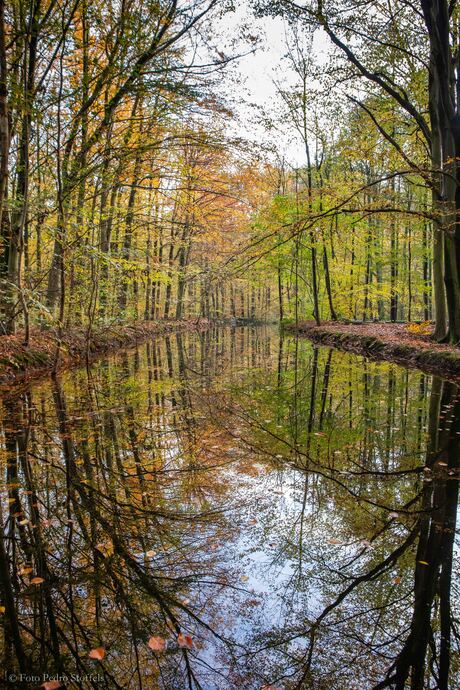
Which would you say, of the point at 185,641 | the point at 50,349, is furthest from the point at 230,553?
the point at 50,349

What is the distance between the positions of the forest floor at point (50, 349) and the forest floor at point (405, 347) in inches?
361

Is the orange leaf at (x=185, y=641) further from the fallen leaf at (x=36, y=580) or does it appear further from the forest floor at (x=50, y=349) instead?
the forest floor at (x=50, y=349)

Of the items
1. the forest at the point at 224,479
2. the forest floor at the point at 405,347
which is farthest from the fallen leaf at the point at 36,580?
the forest floor at the point at 405,347

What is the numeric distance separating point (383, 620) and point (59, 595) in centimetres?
179

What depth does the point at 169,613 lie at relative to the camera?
2178 mm

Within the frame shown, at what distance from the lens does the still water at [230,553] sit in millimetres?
1879

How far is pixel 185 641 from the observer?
6.54ft

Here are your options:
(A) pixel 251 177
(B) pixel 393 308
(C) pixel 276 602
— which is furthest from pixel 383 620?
(B) pixel 393 308

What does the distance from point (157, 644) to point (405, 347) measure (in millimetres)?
11983

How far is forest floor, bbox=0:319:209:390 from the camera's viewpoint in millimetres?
8508

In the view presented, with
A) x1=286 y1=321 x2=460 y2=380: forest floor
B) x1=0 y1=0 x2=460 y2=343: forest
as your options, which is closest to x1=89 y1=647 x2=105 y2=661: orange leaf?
x1=0 y1=0 x2=460 y2=343: forest

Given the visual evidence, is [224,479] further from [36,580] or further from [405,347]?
[405,347]

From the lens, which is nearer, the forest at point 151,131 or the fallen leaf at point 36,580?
the fallen leaf at point 36,580

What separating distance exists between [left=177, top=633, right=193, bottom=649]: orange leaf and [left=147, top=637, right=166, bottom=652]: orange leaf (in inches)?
3.0
